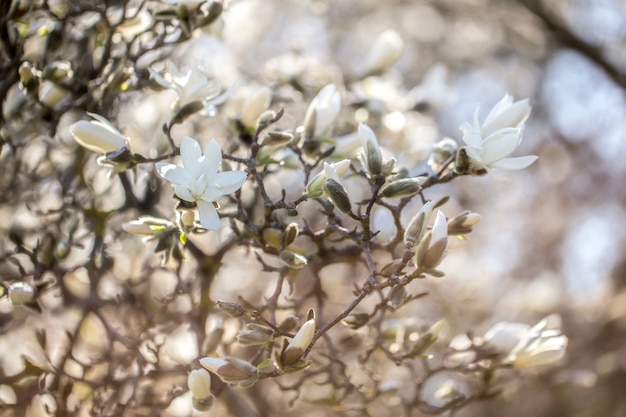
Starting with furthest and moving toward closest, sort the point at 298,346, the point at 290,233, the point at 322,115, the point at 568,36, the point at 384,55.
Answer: the point at 568,36
the point at 384,55
the point at 322,115
the point at 290,233
the point at 298,346

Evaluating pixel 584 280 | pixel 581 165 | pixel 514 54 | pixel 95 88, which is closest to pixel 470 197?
pixel 584 280

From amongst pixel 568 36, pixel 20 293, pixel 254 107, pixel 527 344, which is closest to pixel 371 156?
pixel 254 107

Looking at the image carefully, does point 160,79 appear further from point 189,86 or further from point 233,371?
point 233,371

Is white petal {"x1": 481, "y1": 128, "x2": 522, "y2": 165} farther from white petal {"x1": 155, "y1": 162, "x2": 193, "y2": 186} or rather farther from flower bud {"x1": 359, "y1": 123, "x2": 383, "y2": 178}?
white petal {"x1": 155, "y1": 162, "x2": 193, "y2": 186}

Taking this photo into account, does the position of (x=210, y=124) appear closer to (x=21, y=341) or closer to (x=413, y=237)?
(x=21, y=341)

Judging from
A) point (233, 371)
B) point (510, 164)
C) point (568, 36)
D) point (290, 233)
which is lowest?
point (568, 36)

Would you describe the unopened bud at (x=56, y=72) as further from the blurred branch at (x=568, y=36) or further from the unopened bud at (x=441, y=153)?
the blurred branch at (x=568, y=36)

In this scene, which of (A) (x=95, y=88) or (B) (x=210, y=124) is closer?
(A) (x=95, y=88)
